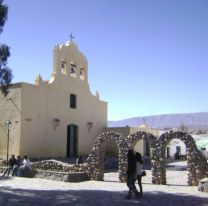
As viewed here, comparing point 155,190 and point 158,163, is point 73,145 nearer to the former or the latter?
point 158,163

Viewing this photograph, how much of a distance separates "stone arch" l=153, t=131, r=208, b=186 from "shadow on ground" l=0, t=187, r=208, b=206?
106 inches

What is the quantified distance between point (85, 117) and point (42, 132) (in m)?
5.04

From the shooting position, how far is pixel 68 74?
27.1m

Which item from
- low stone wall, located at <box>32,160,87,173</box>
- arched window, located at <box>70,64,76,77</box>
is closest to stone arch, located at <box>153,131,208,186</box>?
low stone wall, located at <box>32,160,87,173</box>

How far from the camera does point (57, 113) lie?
2597cm

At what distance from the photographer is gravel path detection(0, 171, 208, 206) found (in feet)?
35.8

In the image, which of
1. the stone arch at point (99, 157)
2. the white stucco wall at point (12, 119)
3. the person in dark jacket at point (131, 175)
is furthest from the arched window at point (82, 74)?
the person in dark jacket at point (131, 175)

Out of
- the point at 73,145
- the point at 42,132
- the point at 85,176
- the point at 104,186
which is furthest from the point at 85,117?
the point at 104,186

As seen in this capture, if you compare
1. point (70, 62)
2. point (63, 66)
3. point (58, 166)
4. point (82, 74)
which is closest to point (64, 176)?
point (58, 166)

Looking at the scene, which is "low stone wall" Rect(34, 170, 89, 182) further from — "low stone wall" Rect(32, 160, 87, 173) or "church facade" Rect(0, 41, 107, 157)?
"church facade" Rect(0, 41, 107, 157)

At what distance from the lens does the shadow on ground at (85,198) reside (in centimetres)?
1076

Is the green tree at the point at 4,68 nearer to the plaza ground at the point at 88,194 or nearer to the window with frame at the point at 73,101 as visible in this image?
the plaza ground at the point at 88,194

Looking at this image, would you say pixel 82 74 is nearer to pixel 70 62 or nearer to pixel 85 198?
pixel 70 62

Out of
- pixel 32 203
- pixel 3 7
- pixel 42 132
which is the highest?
pixel 3 7
